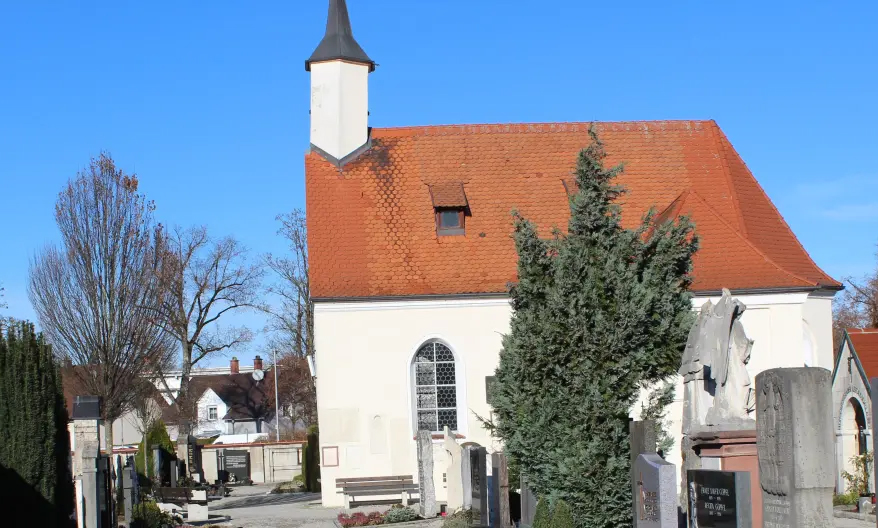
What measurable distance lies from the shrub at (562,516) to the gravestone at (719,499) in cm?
397

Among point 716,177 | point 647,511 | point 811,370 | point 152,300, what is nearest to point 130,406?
point 152,300

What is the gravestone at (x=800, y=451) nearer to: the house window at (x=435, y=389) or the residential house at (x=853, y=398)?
the residential house at (x=853, y=398)

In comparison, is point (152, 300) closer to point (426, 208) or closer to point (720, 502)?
point (426, 208)

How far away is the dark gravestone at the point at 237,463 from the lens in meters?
41.9

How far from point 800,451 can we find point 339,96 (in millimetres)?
20860

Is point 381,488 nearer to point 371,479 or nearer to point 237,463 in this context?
point 371,479

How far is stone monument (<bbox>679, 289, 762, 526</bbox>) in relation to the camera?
14.3m

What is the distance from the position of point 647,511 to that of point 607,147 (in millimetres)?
18049

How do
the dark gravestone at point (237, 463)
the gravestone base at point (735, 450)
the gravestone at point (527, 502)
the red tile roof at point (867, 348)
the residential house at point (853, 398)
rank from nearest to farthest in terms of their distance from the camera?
the gravestone base at point (735, 450)
the gravestone at point (527, 502)
the red tile roof at point (867, 348)
the residential house at point (853, 398)
the dark gravestone at point (237, 463)

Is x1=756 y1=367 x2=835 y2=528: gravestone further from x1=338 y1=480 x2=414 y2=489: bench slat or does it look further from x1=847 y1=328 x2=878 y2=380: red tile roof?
x1=338 y1=480 x2=414 y2=489: bench slat

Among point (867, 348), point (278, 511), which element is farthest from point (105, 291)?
point (867, 348)

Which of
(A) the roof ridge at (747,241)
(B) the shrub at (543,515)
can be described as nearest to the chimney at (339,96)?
(A) the roof ridge at (747,241)

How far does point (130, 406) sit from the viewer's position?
33.9 m

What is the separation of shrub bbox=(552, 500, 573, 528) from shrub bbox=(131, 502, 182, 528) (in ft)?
26.0
